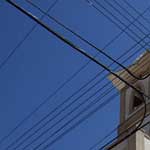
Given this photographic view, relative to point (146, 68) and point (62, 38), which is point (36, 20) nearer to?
point (62, 38)

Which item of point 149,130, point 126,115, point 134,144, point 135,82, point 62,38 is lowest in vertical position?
point 62,38

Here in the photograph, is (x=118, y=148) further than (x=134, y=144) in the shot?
Yes

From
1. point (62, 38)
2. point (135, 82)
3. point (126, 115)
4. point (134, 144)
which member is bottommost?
point (62, 38)

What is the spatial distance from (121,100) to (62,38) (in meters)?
22.5

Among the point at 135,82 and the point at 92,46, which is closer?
the point at 92,46

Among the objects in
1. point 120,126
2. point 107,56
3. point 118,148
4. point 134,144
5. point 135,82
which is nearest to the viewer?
point 107,56

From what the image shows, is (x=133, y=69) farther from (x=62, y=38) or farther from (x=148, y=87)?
(x=62, y=38)

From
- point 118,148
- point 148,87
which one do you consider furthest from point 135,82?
point 118,148

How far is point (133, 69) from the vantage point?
30.3 meters

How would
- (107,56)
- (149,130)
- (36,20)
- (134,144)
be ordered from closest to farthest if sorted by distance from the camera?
(36,20), (107,56), (134,144), (149,130)

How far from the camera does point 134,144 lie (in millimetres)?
22938

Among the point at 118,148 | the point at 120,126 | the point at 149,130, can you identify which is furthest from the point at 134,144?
the point at 120,126

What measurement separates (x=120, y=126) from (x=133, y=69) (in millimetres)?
2750

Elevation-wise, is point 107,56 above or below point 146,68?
below
